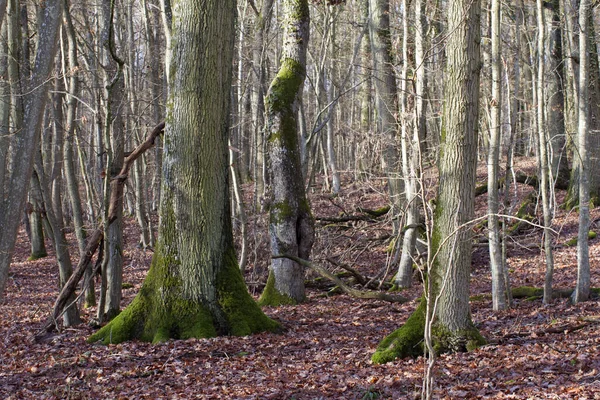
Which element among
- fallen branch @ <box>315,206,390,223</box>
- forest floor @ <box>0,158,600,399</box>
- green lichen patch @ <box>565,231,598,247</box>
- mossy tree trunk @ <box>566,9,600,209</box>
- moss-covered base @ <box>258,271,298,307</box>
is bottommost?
forest floor @ <box>0,158,600,399</box>

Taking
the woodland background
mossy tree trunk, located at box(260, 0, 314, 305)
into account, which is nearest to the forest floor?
the woodland background

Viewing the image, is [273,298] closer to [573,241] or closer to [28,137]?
[28,137]

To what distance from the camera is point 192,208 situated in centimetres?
782

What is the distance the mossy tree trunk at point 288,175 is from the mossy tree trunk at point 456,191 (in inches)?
164

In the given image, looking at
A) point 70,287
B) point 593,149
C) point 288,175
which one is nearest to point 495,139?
point 288,175

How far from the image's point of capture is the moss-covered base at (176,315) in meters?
7.61

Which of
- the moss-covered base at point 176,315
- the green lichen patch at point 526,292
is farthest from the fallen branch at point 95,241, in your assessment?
the green lichen patch at point 526,292

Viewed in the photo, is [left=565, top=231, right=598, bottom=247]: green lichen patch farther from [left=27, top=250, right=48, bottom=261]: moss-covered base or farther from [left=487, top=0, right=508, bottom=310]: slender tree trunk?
[left=27, top=250, right=48, bottom=261]: moss-covered base

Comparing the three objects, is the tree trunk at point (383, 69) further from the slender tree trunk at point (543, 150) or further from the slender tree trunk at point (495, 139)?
the slender tree trunk at point (495, 139)

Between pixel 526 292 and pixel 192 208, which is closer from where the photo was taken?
pixel 192 208

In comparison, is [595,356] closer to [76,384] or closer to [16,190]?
[76,384]

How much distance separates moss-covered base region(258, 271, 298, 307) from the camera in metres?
10.5

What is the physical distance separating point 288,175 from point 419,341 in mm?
4661

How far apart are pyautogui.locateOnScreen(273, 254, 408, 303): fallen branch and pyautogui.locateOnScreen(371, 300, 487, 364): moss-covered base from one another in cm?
277
